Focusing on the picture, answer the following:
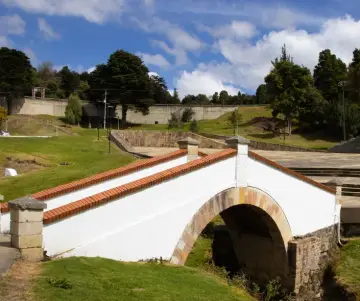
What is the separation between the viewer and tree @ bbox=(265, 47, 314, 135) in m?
49.2

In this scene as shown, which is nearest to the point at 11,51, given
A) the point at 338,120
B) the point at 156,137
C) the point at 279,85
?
the point at 156,137

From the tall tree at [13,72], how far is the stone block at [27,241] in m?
62.2

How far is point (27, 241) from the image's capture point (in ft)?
21.4

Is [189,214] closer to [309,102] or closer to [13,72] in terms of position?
[309,102]

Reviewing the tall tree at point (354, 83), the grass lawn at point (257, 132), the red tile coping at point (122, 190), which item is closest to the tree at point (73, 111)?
the grass lawn at point (257, 132)

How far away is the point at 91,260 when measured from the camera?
684 cm

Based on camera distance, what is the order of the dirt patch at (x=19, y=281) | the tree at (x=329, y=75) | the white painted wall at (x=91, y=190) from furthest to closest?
the tree at (x=329, y=75) < the white painted wall at (x=91, y=190) < the dirt patch at (x=19, y=281)

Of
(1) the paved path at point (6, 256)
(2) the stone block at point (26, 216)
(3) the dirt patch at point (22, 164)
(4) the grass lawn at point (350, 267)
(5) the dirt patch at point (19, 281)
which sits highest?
(2) the stone block at point (26, 216)

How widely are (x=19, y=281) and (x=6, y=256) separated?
0.89 m

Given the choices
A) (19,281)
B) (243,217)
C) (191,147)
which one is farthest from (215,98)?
(19,281)

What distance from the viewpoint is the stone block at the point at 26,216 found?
21.1 feet

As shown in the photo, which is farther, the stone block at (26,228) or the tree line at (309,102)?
the tree line at (309,102)

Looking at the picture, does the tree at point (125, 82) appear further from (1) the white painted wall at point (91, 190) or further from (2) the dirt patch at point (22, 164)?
(1) the white painted wall at point (91, 190)

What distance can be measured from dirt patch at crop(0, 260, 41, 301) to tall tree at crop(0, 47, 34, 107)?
6275 cm
